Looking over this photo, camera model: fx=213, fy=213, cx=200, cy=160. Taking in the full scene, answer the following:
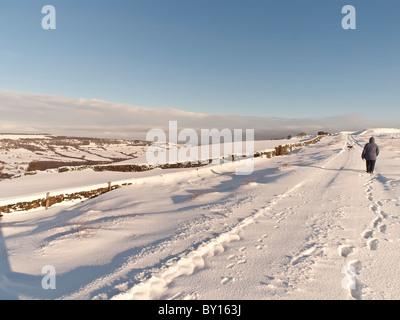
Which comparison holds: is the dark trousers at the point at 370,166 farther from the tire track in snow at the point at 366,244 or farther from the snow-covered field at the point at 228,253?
the tire track in snow at the point at 366,244

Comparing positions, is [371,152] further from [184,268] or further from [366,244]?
[184,268]

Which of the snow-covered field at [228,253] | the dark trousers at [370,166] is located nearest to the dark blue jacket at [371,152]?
the dark trousers at [370,166]

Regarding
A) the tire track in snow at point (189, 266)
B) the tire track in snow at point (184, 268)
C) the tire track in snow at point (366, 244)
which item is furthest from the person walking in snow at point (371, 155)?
the tire track in snow at point (184, 268)

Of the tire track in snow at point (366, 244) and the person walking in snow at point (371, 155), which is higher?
the person walking in snow at point (371, 155)

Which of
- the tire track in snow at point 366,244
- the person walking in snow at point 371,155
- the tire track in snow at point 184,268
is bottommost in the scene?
the tire track in snow at point 184,268

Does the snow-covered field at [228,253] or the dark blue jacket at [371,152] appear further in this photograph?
the dark blue jacket at [371,152]

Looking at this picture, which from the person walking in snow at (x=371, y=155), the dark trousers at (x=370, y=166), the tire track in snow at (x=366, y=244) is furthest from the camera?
the dark trousers at (x=370, y=166)

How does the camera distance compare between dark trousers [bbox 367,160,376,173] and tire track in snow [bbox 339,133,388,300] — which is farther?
dark trousers [bbox 367,160,376,173]

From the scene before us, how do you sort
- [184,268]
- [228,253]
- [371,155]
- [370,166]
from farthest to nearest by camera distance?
[370,166], [371,155], [228,253], [184,268]

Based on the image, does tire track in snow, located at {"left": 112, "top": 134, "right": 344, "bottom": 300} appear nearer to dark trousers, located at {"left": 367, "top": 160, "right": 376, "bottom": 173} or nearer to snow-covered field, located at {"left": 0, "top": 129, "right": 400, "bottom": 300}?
snow-covered field, located at {"left": 0, "top": 129, "right": 400, "bottom": 300}

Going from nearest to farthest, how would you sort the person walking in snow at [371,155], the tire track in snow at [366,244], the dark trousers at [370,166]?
the tire track in snow at [366,244], the person walking in snow at [371,155], the dark trousers at [370,166]

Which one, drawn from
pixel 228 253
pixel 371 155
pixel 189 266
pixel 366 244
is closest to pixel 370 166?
pixel 371 155

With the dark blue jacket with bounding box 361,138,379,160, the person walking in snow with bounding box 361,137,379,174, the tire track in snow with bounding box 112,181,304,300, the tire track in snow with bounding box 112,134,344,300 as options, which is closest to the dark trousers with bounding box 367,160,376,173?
the person walking in snow with bounding box 361,137,379,174
